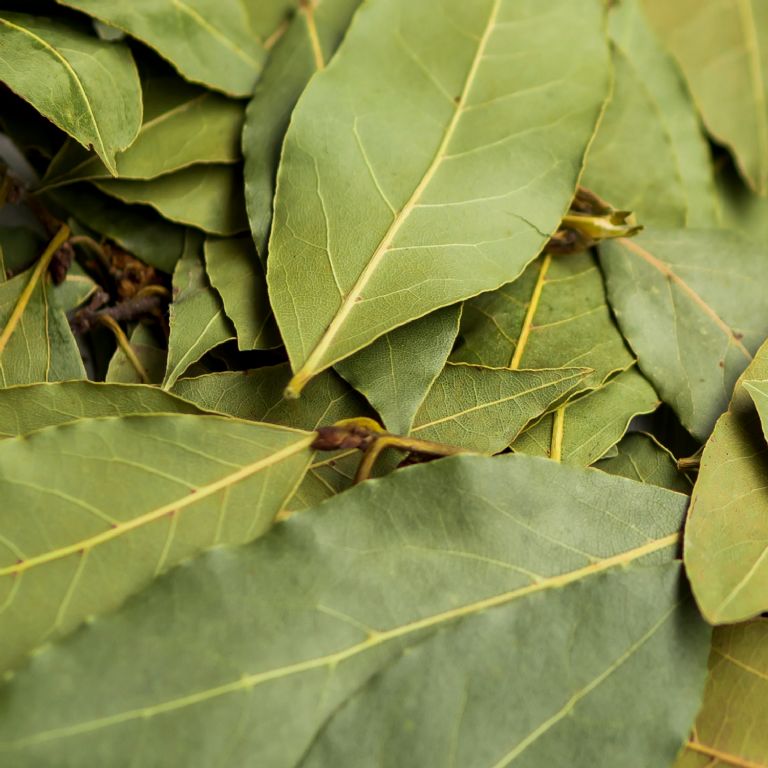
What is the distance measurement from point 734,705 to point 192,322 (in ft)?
1.49

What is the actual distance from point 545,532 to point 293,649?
17cm

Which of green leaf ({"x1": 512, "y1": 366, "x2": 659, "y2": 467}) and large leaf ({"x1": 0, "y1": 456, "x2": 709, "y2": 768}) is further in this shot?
green leaf ({"x1": 512, "y1": 366, "x2": 659, "y2": 467})

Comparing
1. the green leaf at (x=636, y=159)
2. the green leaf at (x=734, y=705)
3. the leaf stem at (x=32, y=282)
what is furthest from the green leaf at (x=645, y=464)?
the leaf stem at (x=32, y=282)

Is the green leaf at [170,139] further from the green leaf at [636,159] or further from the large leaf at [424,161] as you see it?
the green leaf at [636,159]

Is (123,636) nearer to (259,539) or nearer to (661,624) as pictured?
(259,539)

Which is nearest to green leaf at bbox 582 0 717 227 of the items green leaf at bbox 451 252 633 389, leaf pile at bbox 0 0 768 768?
leaf pile at bbox 0 0 768 768

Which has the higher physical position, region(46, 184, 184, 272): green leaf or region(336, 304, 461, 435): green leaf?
region(46, 184, 184, 272): green leaf

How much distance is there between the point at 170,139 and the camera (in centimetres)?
69

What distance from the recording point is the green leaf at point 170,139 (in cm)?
67

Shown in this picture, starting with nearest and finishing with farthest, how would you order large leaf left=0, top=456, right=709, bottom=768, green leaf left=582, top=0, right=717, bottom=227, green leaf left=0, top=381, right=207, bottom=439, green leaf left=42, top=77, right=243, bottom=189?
large leaf left=0, top=456, right=709, bottom=768, green leaf left=0, top=381, right=207, bottom=439, green leaf left=42, top=77, right=243, bottom=189, green leaf left=582, top=0, right=717, bottom=227

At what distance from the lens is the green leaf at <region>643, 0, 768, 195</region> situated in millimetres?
854

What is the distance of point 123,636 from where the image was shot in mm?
472

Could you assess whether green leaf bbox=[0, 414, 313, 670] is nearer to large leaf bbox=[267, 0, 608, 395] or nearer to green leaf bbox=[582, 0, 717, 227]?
large leaf bbox=[267, 0, 608, 395]

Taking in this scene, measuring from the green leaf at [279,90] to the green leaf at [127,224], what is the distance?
92 mm
